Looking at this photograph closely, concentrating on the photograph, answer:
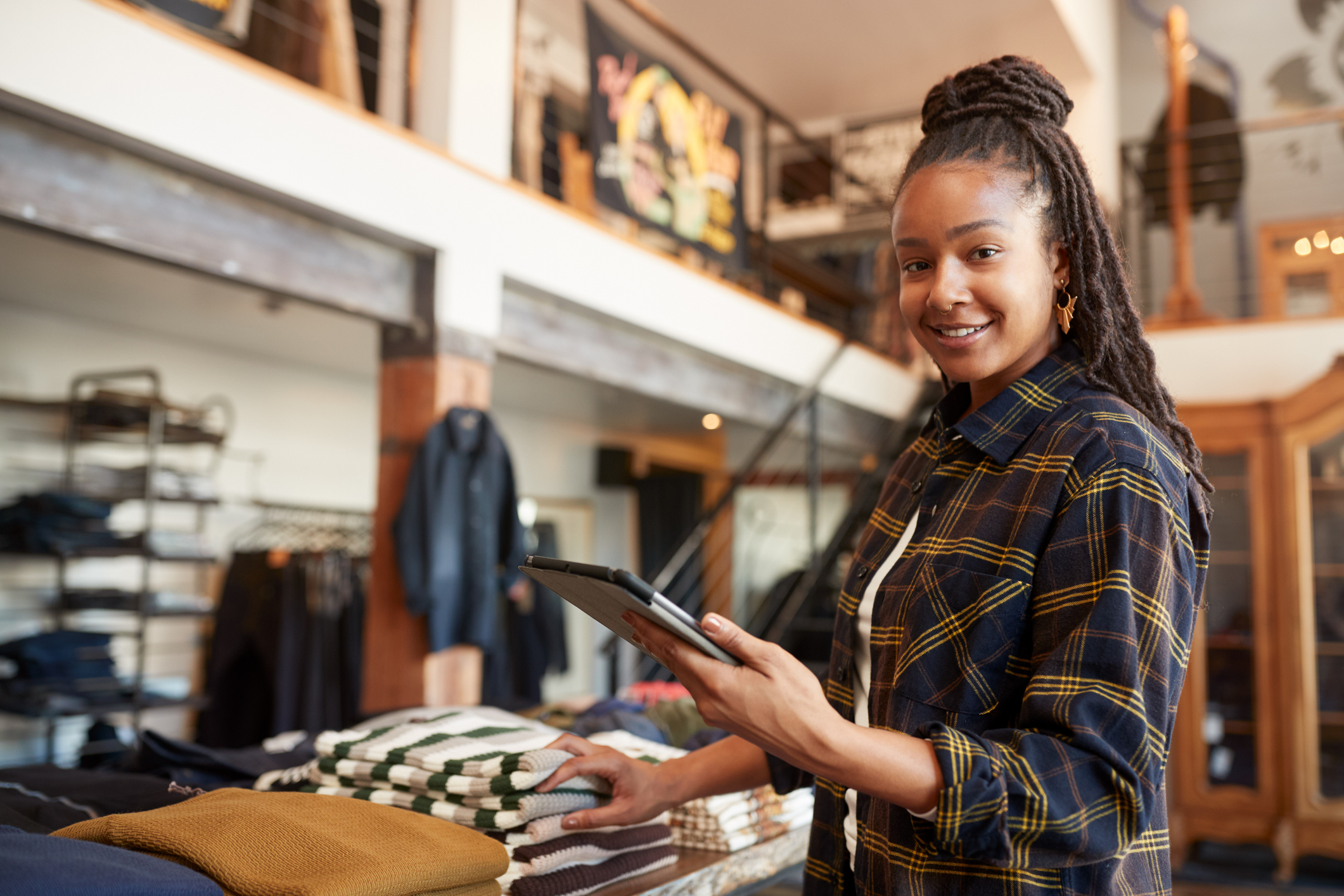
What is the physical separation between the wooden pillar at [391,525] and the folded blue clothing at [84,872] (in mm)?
2617

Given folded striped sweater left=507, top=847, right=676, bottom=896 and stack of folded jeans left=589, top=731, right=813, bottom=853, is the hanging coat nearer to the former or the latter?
stack of folded jeans left=589, top=731, right=813, bottom=853

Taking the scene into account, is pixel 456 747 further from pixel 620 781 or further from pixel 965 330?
pixel 965 330

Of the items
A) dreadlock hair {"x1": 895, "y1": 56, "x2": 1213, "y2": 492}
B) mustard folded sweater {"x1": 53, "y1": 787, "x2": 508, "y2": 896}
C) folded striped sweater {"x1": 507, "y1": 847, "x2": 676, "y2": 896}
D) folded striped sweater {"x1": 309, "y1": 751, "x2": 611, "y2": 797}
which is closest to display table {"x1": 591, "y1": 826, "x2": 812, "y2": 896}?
folded striped sweater {"x1": 507, "y1": 847, "x2": 676, "y2": 896}

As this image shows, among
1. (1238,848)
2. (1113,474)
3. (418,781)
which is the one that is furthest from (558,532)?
(1113,474)

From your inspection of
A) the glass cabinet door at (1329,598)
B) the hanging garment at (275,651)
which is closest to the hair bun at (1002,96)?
the hanging garment at (275,651)

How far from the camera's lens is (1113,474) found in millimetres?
863

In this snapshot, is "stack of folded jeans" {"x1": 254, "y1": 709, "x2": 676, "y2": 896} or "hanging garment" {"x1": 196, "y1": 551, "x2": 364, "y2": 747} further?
"hanging garment" {"x1": 196, "y1": 551, "x2": 364, "y2": 747}

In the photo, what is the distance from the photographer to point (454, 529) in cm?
353

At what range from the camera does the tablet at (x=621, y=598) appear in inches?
31.3

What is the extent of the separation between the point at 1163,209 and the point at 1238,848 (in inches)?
171

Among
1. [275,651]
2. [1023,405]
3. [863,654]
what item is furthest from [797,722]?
[275,651]

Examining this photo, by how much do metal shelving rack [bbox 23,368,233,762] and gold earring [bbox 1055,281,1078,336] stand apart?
422 centimetres

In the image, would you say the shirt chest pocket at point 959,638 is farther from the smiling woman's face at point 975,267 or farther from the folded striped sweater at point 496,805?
the folded striped sweater at point 496,805

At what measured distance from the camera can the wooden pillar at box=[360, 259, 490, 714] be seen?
A: 11.3 feet
